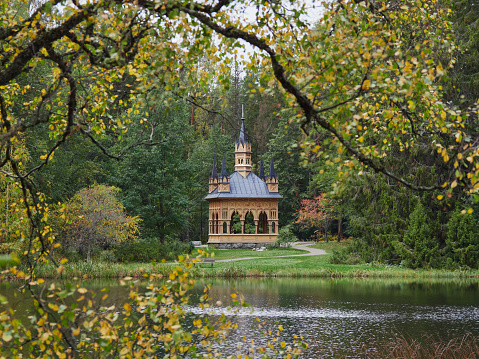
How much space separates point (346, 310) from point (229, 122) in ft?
36.6

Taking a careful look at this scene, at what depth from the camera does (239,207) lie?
116 ft

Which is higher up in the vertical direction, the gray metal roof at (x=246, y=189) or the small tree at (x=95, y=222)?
the gray metal roof at (x=246, y=189)

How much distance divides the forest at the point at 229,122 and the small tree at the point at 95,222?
0.32ft

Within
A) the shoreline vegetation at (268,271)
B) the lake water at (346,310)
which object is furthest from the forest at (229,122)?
the lake water at (346,310)

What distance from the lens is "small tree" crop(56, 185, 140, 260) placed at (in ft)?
77.9

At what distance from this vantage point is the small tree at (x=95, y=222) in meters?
23.8

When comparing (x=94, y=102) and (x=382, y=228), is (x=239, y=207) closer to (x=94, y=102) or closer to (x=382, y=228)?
(x=382, y=228)

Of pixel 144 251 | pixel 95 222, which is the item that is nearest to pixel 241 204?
pixel 144 251

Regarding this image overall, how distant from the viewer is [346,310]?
1531 cm

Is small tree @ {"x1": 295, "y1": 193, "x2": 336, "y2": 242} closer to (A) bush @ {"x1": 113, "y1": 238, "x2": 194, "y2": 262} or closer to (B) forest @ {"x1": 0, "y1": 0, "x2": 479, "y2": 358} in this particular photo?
(B) forest @ {"x1": 0, "y1": 0, "x2": 479, "y2": 358}

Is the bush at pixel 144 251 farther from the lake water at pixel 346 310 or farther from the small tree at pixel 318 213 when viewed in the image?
the small tree at pixel 318 213

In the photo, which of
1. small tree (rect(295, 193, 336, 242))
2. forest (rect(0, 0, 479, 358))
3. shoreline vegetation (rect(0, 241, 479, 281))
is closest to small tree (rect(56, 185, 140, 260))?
forest (rect(0, 0, 479, 358))

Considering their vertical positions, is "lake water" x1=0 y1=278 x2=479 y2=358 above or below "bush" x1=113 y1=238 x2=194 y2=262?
below

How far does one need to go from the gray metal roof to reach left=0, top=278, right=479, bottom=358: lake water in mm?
12910
